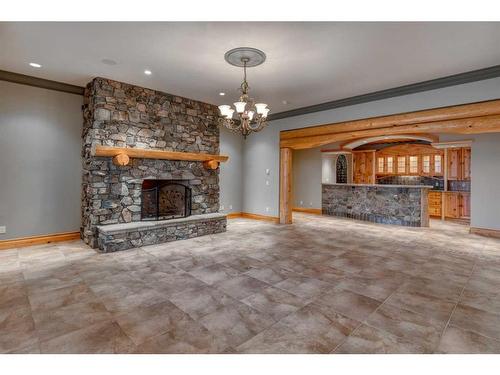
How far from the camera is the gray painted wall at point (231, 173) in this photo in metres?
7.74

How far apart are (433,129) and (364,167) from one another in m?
6.43

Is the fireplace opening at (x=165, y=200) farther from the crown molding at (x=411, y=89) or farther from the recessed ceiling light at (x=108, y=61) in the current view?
the crown molding at (x=411, y=89)

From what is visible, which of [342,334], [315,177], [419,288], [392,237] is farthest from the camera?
[315,177]

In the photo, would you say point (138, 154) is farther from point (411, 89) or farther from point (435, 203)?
point (435, 203)

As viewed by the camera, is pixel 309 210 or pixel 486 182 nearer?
pixel 486 182

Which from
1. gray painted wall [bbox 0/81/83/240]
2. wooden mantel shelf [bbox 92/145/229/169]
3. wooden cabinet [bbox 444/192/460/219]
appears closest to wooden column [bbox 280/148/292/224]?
wooden mantel shelf [bbox 92/145/229/169]

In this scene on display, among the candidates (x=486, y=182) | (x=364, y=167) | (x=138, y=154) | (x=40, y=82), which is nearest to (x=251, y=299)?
(x=138, y=154)

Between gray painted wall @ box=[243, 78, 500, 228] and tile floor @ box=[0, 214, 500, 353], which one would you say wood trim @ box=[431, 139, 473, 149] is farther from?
tile floor @ box=[0, 214, 500, 353]

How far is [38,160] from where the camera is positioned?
15.7ft

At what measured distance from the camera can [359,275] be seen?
11.1ft
